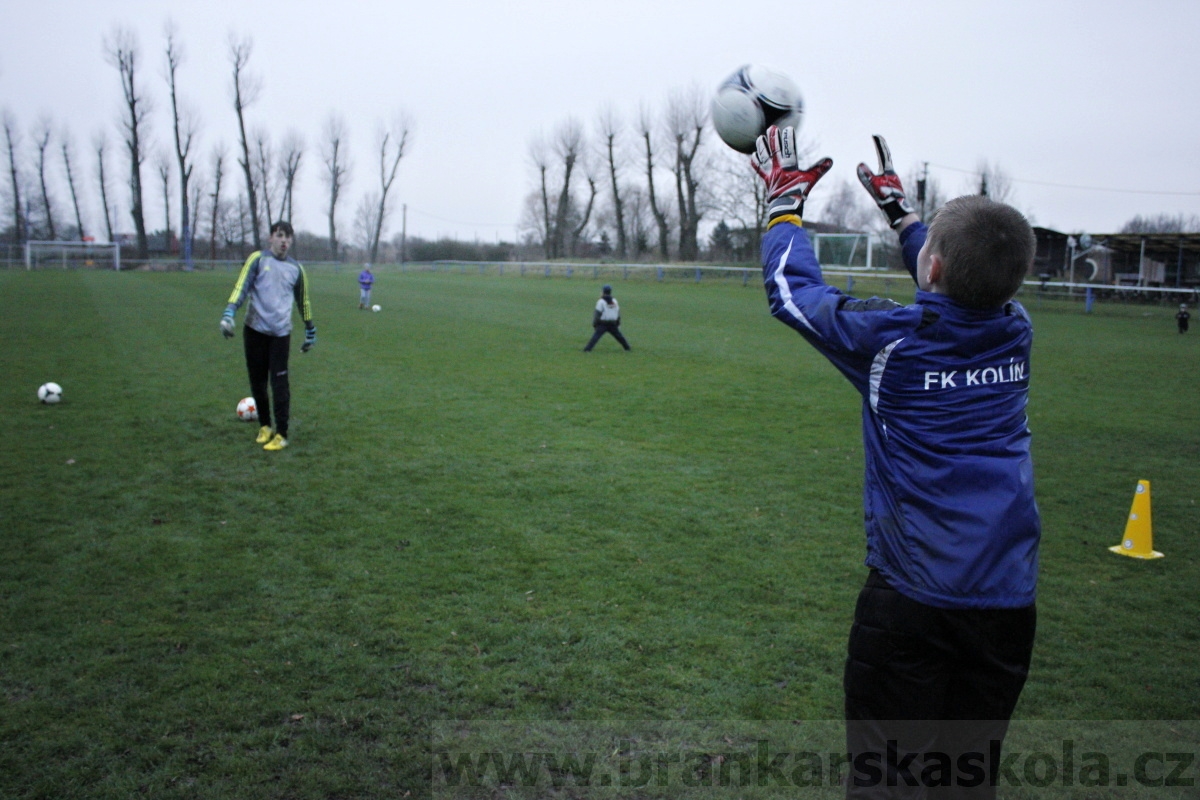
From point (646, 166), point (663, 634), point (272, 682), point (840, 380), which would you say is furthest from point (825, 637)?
point (646, 166)

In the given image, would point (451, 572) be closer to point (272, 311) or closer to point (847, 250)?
point (272, 311)

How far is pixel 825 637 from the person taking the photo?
4.59m

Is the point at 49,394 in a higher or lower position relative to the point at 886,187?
lower

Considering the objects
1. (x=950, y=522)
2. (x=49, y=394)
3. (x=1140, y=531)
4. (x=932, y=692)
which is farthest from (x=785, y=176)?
(x=49, y=394)

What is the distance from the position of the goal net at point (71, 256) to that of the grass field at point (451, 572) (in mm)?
50407

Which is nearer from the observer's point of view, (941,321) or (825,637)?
(941,321)

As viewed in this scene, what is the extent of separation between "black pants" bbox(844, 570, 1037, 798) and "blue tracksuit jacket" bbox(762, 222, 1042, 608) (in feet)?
0.20

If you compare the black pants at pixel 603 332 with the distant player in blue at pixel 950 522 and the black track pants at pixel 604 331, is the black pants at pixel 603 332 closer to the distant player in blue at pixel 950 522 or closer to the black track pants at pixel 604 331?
the black track pants at pixel 604 331

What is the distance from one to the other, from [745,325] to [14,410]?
17.6m

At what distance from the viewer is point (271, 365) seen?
27.3 ft

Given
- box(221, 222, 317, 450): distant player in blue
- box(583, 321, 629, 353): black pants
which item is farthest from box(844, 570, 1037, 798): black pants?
box(583, 321, 629, 353): black pants

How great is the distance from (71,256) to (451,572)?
61.2 m

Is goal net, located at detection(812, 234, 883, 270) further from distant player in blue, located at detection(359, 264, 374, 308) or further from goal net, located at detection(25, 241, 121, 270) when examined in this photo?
goal net, located at detection(25, 241, 121, 270)

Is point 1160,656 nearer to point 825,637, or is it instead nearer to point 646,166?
point 825,637
